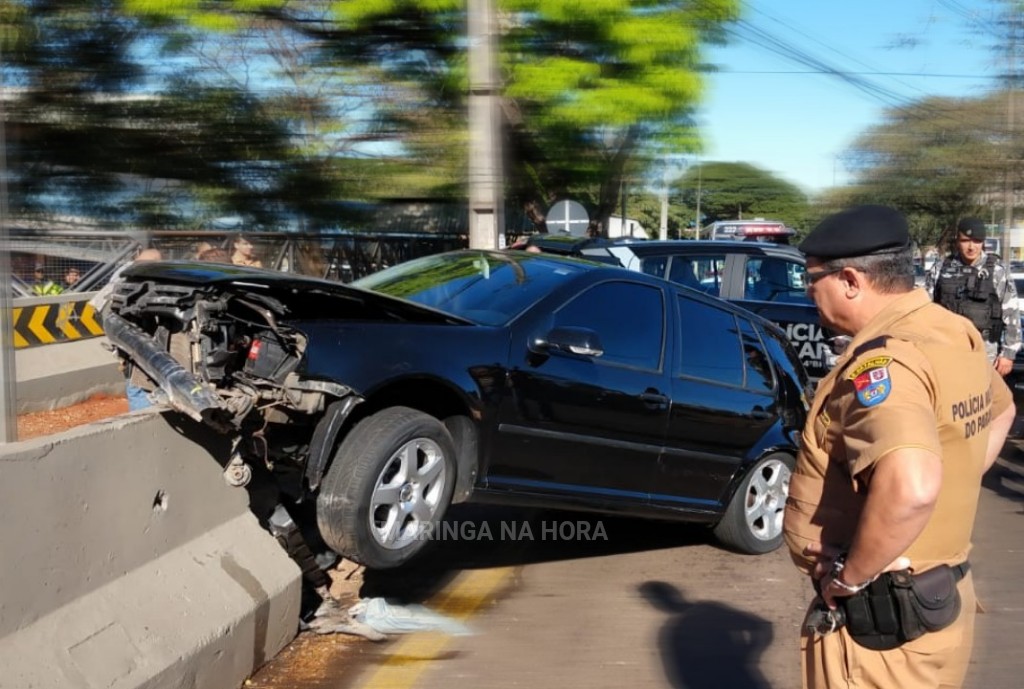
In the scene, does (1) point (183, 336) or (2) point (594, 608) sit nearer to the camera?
(1) point (183, 336)

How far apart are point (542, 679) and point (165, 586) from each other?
165cm

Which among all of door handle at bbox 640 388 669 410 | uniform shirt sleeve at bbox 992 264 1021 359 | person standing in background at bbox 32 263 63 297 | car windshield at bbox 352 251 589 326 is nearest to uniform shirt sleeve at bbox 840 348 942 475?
person standing in background at bbox 32 263 63 297

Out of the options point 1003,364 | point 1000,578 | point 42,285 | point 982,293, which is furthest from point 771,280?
point 42,285

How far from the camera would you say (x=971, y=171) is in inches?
637

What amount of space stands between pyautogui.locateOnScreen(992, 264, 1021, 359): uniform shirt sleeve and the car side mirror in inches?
174

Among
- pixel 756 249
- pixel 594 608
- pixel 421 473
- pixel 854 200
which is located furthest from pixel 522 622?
pixel 854 200

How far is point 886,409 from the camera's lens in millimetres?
2342

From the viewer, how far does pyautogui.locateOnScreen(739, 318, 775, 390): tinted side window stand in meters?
6.52

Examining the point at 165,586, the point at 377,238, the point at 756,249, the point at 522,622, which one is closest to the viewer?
the point at 377,238

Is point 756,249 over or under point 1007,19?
under

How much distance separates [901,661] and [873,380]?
71cm

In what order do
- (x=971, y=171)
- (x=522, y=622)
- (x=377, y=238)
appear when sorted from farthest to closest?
(x=971, y=171) → (x=522, y=622) → (x=377, y=238)

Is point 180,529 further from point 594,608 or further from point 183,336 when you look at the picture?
point 594,608

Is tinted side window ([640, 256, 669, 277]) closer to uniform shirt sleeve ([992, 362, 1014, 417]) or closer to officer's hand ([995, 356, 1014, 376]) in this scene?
officer's hand ([995, 356, 1014, 376])
